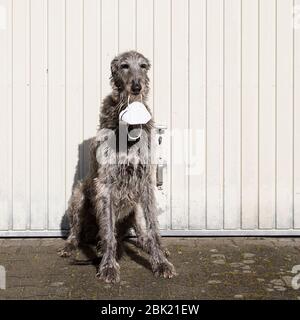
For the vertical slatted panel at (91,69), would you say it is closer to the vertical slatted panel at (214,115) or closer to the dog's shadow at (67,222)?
the dog's shadow at (67,222)

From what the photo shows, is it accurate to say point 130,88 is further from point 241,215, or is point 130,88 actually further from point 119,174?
point 241,215

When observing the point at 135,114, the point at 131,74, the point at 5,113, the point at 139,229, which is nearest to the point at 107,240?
the point at 139,229

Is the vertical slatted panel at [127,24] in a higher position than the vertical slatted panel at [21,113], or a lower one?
higher

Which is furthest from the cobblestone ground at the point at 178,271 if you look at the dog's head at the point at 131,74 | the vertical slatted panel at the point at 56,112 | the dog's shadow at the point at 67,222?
the dog's head at the point at 131,74

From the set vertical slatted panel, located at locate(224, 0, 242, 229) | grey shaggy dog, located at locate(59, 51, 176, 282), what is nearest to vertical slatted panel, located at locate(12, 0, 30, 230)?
grey shaggy dog, located at locate(59, 51, 176, 282)

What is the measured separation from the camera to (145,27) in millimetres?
6727

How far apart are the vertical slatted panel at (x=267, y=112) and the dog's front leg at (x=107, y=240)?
1742mm

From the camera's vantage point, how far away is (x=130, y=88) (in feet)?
18.5

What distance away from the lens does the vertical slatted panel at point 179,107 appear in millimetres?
6723

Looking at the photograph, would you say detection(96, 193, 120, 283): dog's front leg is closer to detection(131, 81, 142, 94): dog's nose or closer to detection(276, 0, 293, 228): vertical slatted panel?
detection(131, 81, 142, 94): dog's nose

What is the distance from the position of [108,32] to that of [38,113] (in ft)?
3.49

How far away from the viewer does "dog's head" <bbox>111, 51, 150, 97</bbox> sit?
564cm

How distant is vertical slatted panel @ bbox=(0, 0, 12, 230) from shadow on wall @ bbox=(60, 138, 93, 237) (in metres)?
0.55
